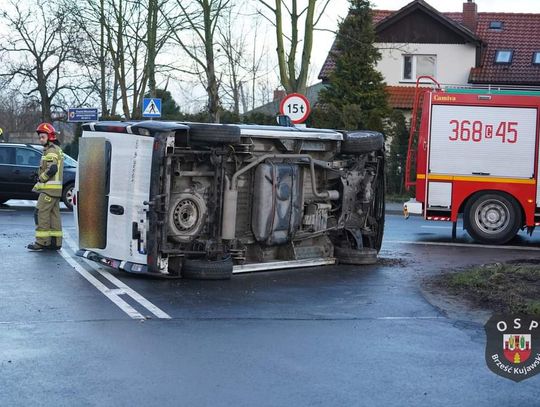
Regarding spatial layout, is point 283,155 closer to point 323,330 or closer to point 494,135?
point 323,330

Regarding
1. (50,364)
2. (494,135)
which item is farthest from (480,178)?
(50,364)

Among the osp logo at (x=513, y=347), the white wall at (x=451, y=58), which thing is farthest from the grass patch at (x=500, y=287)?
the white wall at (x=451, y=58)

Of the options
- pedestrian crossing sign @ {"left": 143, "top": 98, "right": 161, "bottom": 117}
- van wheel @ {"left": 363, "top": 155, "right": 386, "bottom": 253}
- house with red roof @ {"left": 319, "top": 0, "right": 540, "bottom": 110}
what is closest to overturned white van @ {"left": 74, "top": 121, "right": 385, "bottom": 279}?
van wheel @ {"left": 363, "top": 155, "right": 386, "bottom": 253}

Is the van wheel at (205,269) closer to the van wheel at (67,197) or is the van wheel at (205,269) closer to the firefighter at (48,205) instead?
the firefighter at (48,205)

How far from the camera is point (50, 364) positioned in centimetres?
642

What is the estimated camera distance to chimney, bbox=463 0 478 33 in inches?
1703

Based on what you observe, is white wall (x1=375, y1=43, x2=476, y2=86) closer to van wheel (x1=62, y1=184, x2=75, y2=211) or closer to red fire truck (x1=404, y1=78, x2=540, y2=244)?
van wheel (x1=62, y1=184, x2=75, y2=211)

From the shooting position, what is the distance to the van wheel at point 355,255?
1218cm

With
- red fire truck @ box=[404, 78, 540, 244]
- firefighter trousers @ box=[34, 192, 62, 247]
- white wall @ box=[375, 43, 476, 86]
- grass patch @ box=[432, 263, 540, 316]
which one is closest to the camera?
grass patch @ box=[432, 263, 540, 316]

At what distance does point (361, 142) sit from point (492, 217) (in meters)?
4.92

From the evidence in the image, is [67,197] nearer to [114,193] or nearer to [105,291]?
[114,193]

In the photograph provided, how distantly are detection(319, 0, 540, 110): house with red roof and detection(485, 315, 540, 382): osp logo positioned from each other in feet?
106

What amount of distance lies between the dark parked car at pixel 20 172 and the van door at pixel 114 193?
9.94 meters

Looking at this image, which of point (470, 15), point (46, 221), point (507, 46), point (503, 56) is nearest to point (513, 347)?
point (46, 221)
